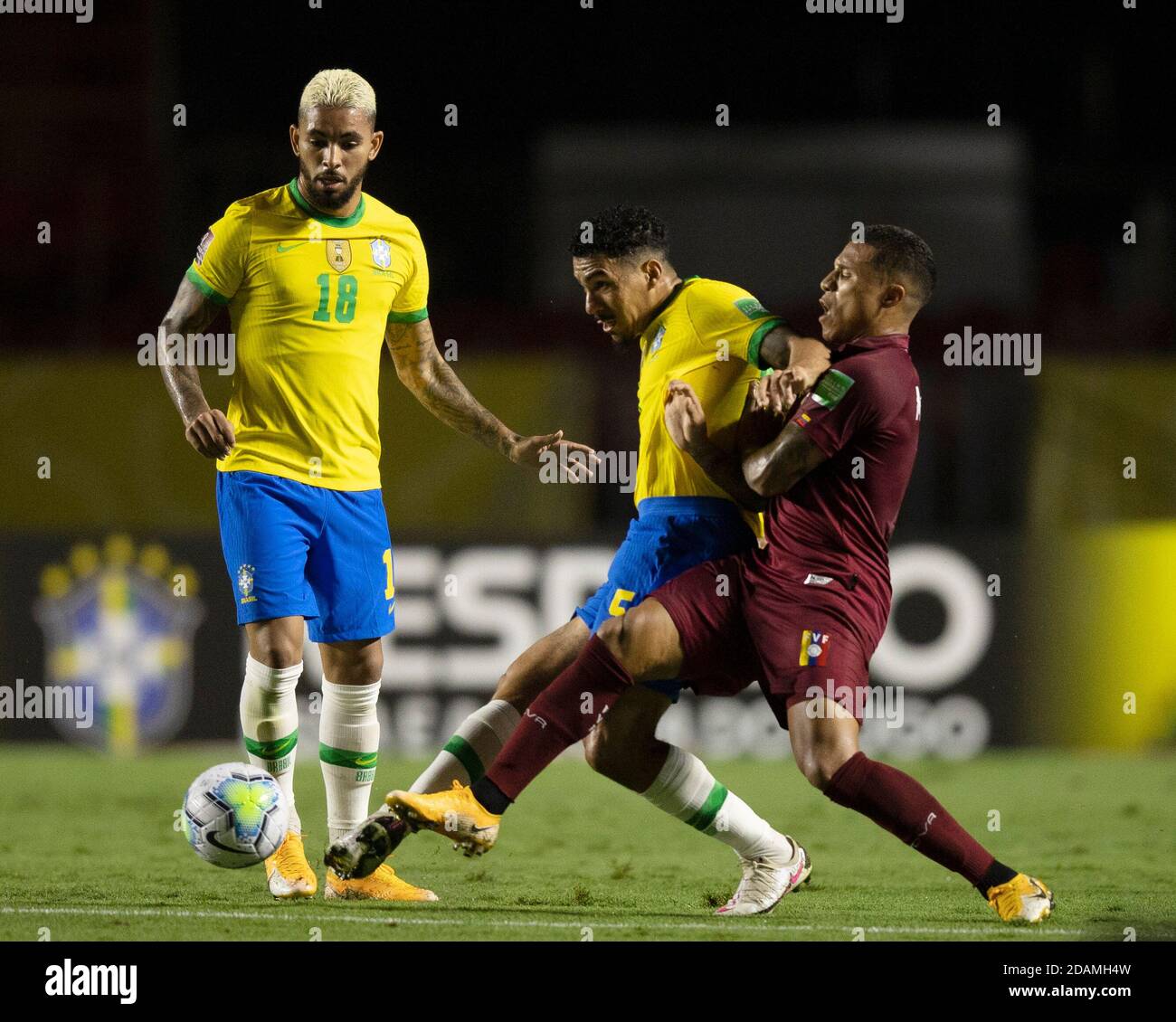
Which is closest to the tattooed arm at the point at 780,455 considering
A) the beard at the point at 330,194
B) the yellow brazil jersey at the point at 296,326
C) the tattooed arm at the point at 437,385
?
the tattooed arm at the point at 437,385

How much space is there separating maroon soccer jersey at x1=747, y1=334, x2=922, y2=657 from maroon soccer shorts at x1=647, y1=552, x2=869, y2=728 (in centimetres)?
3

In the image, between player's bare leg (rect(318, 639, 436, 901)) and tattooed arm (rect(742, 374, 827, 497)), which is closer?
tattooed arm (rect(742, 374, 827, 497))

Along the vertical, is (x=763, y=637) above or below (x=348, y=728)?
above

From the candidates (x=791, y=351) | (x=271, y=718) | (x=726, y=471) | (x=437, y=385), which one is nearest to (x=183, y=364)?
(x=437, y=385)

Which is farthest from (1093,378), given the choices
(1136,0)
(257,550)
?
(1136,0)

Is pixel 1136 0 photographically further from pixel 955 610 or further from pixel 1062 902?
pixel 1062 902

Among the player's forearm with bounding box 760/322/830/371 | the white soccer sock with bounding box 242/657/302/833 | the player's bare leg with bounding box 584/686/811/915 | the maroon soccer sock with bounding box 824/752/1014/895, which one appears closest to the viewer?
the maroon soccer sock with bounding box 824/752/1014/895

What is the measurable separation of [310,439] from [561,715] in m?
1.21

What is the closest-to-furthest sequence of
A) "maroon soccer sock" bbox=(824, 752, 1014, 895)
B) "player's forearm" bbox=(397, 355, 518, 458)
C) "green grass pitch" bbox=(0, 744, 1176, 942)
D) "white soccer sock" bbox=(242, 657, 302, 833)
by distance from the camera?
"maroon soccer sock" bbox=(824, 752, 1014, 895)
"green grass pitch" bbox=(0, 744, 1176, 942)
"white soccer sock" bbox=(242, 657, 302, 833)
"player's forearm" bbox=(397, 355, 518, 458)

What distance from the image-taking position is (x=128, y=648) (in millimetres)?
9695

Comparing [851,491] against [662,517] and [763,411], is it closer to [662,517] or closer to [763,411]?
[763,411]

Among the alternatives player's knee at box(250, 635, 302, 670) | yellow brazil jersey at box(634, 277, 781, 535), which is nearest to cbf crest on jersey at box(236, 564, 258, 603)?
player's knee at box(250, 635, 302, 670)

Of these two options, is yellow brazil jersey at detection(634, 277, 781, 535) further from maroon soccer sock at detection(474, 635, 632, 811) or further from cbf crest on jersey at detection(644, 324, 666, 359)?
maroon soccer sock at detection(474, 635, 632, 811)

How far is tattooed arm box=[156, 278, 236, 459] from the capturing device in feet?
16.5
